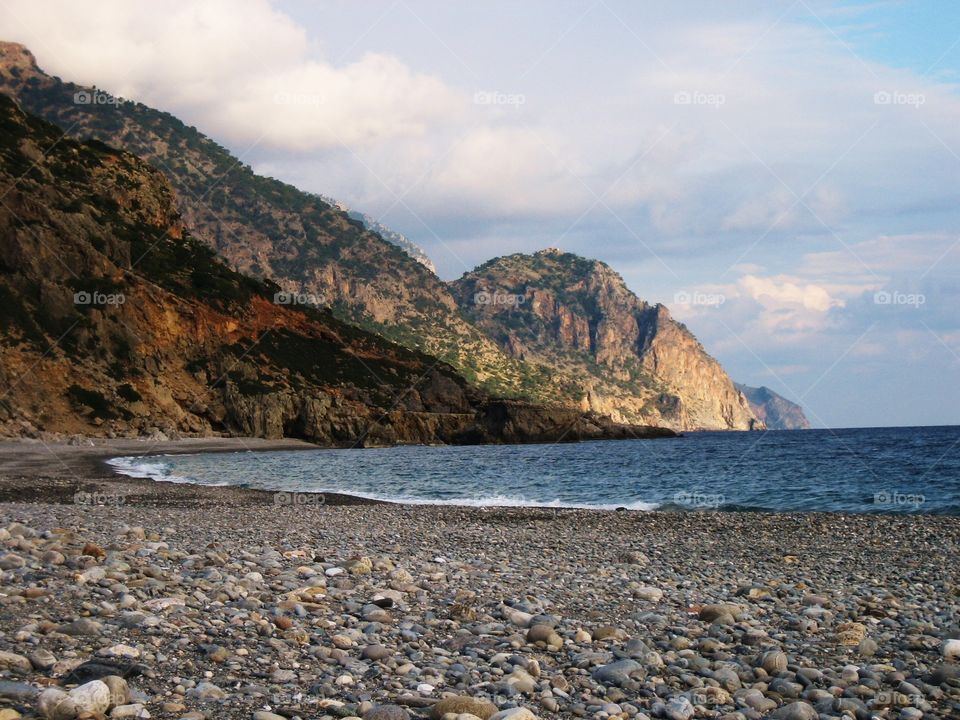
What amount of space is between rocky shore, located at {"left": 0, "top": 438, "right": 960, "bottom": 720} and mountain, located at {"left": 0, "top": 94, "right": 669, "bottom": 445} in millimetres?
57992

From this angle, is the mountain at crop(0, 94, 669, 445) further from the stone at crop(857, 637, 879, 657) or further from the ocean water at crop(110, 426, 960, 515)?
the stone at crop(857, 637, 879, 657)

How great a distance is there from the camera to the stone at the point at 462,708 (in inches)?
264

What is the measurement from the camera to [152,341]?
8512cm

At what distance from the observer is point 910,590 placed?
46.4ft

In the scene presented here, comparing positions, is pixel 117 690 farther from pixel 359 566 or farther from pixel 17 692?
pixel 359 566

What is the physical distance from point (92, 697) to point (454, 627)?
4.81 m

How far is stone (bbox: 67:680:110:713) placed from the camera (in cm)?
608

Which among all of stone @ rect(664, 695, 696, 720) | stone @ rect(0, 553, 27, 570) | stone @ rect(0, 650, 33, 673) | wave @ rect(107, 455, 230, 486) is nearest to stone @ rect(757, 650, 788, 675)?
stone @ rect(664, 695, 696, 720)

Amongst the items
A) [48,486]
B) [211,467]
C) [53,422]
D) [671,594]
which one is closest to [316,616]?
[671,594]

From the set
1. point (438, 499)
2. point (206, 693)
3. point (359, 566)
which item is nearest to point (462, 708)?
point (206, 693)

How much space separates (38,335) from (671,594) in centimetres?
7330

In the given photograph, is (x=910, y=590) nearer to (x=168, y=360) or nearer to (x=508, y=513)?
(x=508, y=513)

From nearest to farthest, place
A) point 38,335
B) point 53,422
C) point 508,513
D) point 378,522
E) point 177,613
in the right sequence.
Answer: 1. point 177,613
2. point 378,522
3. point 508,513
4. point 53,422
5. point 38,335

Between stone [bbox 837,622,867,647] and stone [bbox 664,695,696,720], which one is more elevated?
stone [bbox 664,695,696,720]
